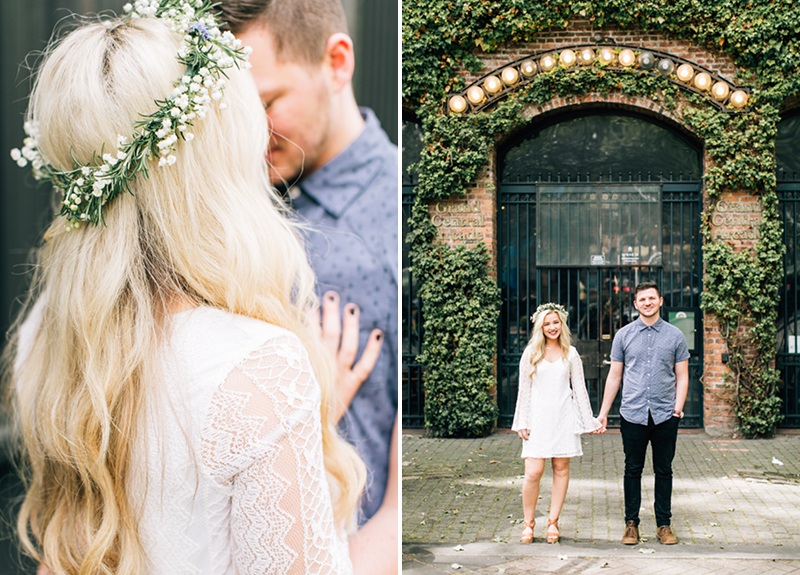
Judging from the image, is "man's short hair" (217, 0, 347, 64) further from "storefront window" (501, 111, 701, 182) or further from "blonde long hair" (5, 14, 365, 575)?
"storefront window" (501, 111, 701, 182)

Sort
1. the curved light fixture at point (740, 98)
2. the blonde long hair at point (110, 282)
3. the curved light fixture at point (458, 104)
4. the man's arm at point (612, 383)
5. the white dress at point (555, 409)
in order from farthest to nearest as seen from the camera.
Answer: the curved light fixture at point (458, 104) < the curved light fixture at point (740, 98) < the man's arm at point (612, 383) < the white dress at point (555, 409) < the blonde long hair at point (110, 282)

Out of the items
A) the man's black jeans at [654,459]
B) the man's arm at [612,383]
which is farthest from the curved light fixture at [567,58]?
the man's black jeans at [654,459]

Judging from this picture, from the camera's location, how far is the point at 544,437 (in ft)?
17.0

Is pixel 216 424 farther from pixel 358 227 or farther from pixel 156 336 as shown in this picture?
pixel 358 227

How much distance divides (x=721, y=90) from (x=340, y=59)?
8903 mm

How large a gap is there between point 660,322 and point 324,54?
434cm

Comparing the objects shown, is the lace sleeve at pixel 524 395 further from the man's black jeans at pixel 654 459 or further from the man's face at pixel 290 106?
the man's face at pixel 290 106

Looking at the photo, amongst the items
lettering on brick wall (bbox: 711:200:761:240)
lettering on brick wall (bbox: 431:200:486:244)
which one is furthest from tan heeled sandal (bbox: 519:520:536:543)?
lettering on brick wall (bbox: 711:200:761:240)

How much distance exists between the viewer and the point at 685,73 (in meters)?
9.29

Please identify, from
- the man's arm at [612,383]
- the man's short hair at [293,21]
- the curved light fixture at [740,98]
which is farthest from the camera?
the curved light fixture at [740,98]

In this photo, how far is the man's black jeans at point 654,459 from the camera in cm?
519

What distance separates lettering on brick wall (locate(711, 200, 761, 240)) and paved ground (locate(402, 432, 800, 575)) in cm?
275

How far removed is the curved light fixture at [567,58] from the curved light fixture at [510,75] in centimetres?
62

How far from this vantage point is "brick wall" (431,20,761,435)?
9.28m
